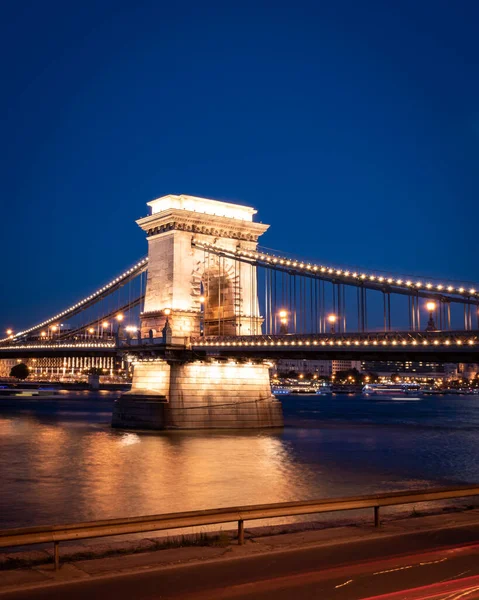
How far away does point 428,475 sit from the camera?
34.1m

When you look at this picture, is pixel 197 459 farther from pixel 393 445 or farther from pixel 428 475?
pixel 393 445

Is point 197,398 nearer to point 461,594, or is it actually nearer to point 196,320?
point 196,320

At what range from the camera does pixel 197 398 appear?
52.8 metres

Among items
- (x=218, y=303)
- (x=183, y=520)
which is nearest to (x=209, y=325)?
(x=218, y=303)

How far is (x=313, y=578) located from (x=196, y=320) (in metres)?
46.7

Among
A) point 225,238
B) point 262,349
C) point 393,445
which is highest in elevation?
point 225,238

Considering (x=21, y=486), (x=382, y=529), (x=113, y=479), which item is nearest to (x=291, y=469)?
(x=113, y=479)

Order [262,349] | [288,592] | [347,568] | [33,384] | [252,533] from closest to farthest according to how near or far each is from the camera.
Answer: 1. [288,592]
2. [347,568]
3. [252,533]
4. [262,349]
5. [33,384]

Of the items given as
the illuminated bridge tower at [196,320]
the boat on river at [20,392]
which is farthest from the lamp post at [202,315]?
the boat on river at [20,392]

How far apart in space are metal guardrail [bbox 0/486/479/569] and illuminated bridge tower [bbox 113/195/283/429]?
39.0 metres

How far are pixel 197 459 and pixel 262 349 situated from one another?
40.9ft

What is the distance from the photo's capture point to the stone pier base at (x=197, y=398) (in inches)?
2046

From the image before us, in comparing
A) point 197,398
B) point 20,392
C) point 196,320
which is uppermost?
point 196,320

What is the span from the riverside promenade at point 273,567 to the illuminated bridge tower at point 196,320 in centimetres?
3921
